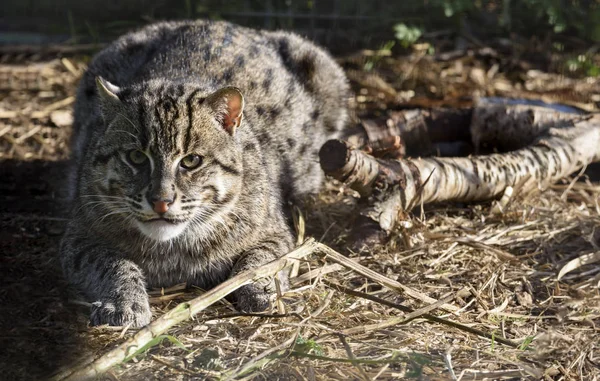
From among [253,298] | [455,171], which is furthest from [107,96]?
[455,171]

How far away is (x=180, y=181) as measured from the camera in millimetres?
4477

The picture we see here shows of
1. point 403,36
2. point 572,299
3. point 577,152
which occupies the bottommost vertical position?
point 572,299

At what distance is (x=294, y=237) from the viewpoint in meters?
5.79

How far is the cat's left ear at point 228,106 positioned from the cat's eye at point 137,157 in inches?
19.2

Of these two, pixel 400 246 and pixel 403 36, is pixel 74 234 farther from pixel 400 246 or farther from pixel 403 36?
pixel 403 36

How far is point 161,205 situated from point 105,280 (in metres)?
0.71

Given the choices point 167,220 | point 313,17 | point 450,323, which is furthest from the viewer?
point 313,17

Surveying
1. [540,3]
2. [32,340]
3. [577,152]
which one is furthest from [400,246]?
[540,3]

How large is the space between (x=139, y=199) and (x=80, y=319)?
0.75 meters

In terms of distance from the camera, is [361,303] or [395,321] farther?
[361,303]

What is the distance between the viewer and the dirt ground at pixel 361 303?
3.91 m

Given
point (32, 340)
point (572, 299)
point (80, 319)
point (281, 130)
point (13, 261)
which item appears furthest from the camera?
point (281, 130)

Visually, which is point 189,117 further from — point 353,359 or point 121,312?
point 353,359

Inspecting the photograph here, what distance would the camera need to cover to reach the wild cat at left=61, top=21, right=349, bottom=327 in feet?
14.8
